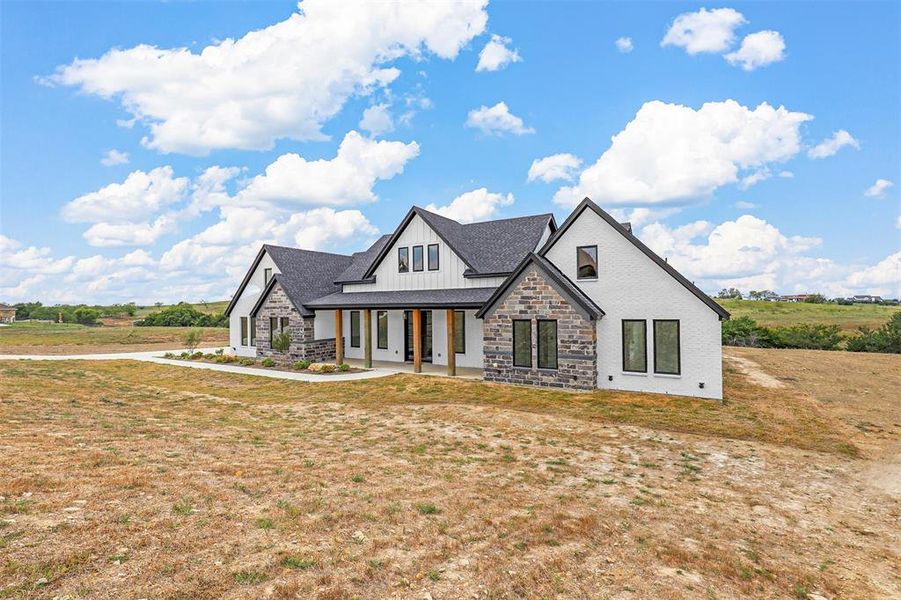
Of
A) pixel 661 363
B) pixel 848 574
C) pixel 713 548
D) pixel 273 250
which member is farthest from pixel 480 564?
pixel 273 250

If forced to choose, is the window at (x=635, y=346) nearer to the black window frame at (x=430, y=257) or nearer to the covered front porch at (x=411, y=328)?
the covered front porch at (x=411, y=328)

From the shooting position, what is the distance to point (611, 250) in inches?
653

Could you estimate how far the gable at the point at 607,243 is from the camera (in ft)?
49.6

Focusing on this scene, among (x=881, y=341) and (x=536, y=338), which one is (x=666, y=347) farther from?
(x=881, y=341)

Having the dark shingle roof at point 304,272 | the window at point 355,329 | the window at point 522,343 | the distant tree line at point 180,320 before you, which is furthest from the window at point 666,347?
the distant tree line at point 180,320

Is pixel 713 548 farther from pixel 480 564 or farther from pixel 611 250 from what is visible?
pixel 611 250

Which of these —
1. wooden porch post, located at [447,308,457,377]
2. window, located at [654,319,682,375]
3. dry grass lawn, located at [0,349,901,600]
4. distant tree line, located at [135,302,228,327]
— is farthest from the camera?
distant tree line, located at [135,302,228,327]

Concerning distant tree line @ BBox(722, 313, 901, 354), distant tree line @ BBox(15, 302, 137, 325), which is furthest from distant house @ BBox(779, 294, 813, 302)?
distant tree line @ BBox(15, 302, 137, 325)

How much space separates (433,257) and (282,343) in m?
9.39

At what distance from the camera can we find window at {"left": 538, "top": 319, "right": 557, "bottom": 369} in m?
17.0

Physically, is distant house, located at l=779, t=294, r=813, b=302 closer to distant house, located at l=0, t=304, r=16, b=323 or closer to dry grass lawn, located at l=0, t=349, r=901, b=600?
dry grass lawn, located at l=0, t=349, r=901, b=600

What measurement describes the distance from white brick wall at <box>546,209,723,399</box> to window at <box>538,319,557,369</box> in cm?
168

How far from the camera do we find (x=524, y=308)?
57.0 ft

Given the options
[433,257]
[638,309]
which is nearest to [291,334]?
[433,257]
